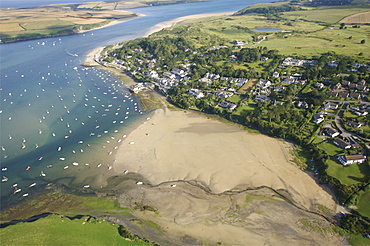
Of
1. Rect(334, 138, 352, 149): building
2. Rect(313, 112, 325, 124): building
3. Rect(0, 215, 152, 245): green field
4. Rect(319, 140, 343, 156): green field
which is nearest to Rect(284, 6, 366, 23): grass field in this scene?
Rect(313, 112, 325, 124): building

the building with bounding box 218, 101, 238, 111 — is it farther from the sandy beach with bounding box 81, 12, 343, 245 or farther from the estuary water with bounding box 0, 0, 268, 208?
the estuary water with bounding box 0, 0, 268, 208

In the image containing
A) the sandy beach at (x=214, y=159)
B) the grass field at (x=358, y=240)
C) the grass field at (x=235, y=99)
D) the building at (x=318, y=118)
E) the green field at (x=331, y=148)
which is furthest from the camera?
the grass field at (x=235, y=99)

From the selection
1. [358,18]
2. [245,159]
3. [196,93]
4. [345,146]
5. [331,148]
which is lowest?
[245,159]

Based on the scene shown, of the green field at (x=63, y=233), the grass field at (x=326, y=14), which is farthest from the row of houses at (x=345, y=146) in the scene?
the grass field at (x=326, y=14)

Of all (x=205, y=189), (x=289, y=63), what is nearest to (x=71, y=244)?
(x=205, y=189)

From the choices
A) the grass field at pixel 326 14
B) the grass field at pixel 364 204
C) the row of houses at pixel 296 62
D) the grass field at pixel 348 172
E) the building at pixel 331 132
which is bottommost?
the grass field at pixel 364 204

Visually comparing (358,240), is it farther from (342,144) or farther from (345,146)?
(342,144)

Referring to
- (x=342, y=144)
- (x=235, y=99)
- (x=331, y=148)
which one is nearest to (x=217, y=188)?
(x=331, y=148)

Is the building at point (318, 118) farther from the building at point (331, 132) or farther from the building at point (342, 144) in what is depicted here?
the building at point (342, 144)
